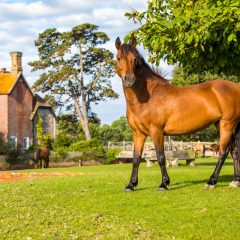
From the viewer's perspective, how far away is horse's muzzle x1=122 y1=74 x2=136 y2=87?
9711 mm

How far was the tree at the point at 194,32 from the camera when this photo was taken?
9758 millimetres

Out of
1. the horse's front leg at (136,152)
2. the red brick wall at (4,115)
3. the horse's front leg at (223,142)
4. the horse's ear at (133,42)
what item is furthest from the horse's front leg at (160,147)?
the red brick wall at (4,115)

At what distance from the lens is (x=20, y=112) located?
6231 centimetres

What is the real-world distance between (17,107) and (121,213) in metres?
55.0

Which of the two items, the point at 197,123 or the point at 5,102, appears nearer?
the point at 197,123

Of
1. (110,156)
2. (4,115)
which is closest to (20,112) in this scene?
(4,115)

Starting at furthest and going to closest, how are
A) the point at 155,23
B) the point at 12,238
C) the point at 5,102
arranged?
the point at 5,102
the point at 155,23
the point at 12,238

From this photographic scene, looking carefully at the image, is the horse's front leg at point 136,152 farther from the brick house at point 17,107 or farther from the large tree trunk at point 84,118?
the large tree trunk at point 84,118

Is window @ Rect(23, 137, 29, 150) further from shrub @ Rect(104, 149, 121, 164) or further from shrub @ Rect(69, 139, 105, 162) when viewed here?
shrub @ Rect(104, 149, 121, 164)

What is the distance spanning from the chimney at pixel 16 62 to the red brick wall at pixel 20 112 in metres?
1.65

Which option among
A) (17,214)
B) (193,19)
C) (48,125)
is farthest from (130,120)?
(48,125)

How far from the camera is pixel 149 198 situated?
9.64 metres

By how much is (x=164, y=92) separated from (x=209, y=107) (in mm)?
994

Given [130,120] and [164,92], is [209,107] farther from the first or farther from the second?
[130,120]
